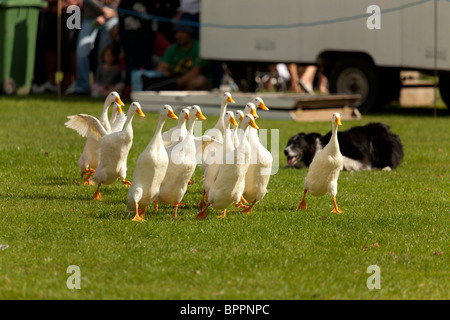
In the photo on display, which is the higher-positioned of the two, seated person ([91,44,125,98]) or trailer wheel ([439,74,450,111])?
seated person ([91,44,125,98])

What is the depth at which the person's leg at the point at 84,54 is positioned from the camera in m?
19.2

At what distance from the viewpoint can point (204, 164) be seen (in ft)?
25.3

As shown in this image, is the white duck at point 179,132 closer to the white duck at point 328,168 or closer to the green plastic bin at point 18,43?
the white duck at point 328,168

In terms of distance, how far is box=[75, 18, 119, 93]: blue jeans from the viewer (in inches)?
755

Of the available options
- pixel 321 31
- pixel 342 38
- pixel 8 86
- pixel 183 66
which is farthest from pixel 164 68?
pixel 342 38

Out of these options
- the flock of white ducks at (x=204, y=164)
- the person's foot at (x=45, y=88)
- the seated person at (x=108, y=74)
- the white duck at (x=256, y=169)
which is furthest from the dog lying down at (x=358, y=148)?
the person's foot at (x=45, y=88)

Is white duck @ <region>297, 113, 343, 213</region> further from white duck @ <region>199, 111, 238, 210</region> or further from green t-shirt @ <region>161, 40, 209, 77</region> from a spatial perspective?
green t-shirt @ <region>161, 40, 209, 77</region>

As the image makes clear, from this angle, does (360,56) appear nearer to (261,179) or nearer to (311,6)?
(311,6)

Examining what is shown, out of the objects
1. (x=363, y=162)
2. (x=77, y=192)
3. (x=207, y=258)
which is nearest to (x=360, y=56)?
(x=363, y=162)

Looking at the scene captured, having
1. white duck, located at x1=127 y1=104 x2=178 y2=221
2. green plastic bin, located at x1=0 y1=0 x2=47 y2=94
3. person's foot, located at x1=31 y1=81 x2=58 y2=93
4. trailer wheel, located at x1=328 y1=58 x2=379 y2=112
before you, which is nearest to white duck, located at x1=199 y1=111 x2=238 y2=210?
white duck, located at x1=127 y1=104 x2=178 y2=221

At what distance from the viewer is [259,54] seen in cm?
1661

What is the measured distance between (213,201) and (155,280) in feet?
5.65

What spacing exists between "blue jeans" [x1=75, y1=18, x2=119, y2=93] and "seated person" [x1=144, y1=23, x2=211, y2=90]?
176 cm

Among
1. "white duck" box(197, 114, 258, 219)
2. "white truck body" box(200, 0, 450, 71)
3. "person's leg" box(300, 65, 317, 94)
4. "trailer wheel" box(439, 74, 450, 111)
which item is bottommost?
"white duck" box(197, 114, 258, 219)
